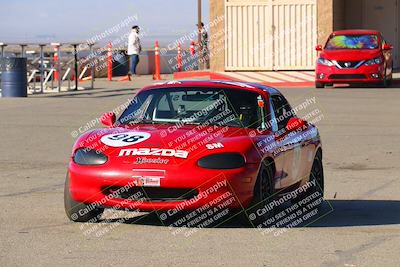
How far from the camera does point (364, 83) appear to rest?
2812 centimetres

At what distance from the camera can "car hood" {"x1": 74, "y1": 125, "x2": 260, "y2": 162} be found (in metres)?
8.74

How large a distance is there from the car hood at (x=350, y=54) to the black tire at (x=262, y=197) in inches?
736

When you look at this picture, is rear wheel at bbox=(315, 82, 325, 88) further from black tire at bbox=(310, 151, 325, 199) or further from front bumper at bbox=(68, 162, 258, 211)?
front bumper at bbox=(68, 162, 258, 211)

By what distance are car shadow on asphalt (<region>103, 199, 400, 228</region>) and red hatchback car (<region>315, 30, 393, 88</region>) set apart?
16723mm

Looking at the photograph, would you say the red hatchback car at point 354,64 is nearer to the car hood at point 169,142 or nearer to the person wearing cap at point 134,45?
the person wearing cap at point 134,45

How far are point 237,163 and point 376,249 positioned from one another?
1.41 meters

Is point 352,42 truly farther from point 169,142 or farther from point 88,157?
point 88,157

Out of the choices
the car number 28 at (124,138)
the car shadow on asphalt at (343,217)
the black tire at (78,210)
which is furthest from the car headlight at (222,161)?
the black tire at (78,210)

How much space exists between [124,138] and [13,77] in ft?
56.8

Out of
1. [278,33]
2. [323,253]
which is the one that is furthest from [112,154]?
[278,33]

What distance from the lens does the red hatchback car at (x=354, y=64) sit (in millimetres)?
27406

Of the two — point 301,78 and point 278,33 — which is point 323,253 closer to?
point 301,78

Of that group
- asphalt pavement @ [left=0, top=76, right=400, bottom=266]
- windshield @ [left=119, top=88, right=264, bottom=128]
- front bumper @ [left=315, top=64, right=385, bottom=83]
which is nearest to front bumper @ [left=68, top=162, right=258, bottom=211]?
asphalt pavement @ [left=0, top=76, right=400, bottom=266]

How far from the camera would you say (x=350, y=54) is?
2778cm
